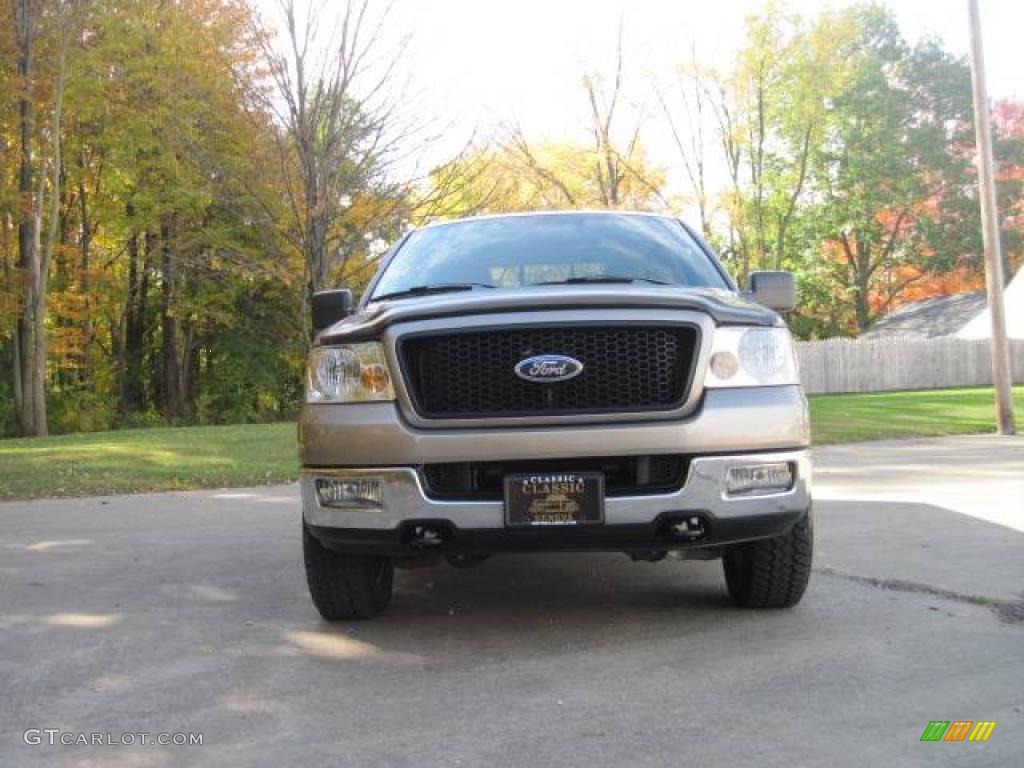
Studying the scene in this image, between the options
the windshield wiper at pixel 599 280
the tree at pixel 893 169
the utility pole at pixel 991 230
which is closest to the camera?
the windshield wiper at pixel 599 280

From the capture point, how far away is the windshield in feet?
16.6

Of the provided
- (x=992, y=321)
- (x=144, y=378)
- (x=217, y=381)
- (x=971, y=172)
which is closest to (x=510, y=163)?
(x=992, y=321)

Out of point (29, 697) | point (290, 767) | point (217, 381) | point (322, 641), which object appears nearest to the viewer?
point (290, 767)

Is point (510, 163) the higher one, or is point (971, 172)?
point (971, 172)

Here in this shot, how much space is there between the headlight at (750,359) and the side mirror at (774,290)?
3.14 ft

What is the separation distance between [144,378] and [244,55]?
2109 cm

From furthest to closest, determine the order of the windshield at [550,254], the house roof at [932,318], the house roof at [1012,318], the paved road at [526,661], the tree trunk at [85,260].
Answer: the house roof at [932,318] → the house roof at [1012,318] → the tree trunk at [85,260] → the windshield at [550,254] → the paved road at [526,661]

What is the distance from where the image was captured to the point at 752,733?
119 inches

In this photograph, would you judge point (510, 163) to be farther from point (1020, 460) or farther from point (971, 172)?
point (971, 172)

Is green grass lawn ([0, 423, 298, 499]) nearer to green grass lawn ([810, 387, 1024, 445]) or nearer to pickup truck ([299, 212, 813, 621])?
pickup truck ([299, 212, 813, 621])

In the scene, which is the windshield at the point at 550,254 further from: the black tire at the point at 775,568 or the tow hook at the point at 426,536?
the tow hook at the point at 426,536

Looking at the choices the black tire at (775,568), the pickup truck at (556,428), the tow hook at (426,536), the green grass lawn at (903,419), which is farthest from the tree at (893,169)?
the tow hook at (426,536)

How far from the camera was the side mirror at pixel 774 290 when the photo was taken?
512cm

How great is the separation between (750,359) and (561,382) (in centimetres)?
79
